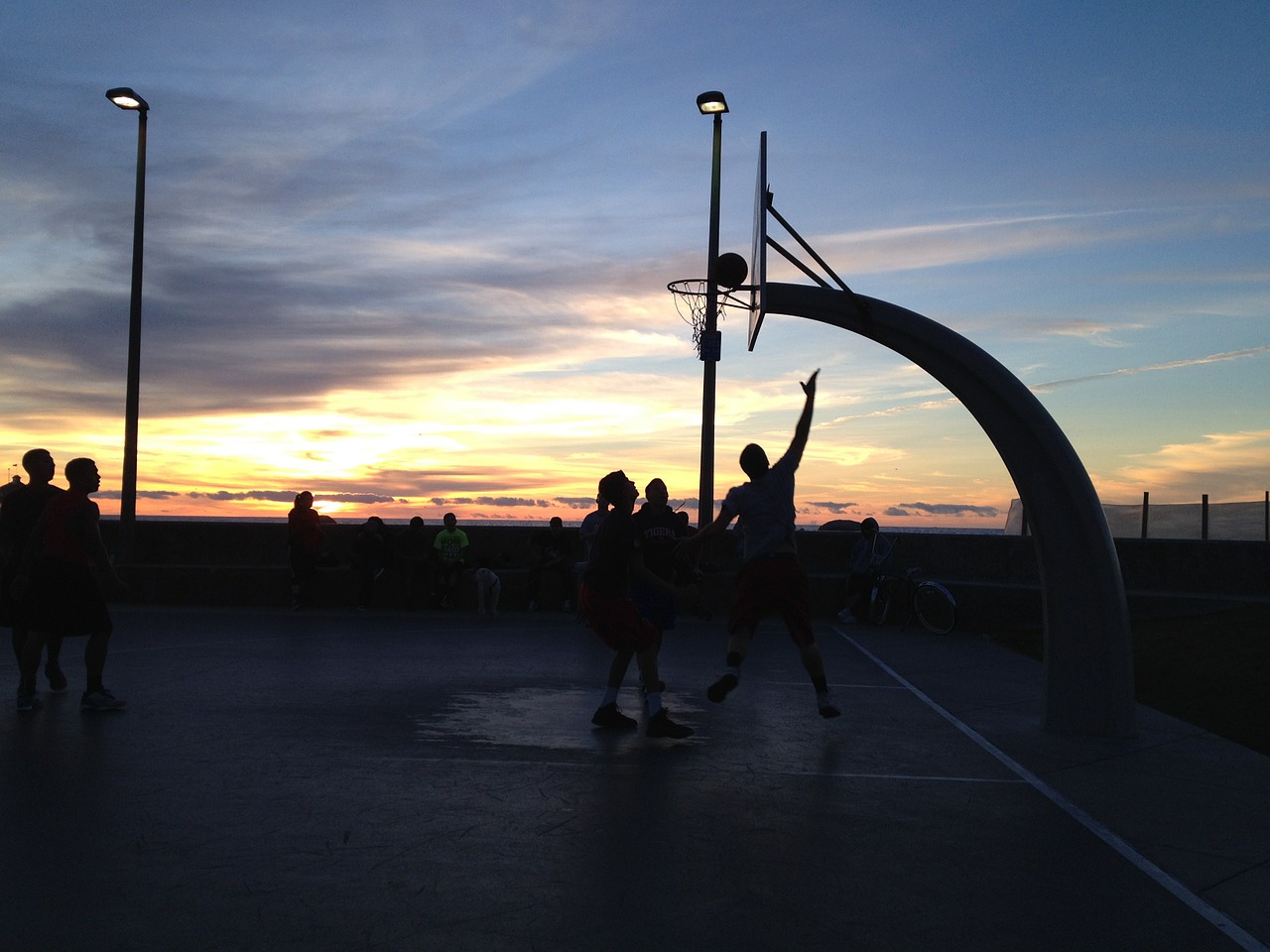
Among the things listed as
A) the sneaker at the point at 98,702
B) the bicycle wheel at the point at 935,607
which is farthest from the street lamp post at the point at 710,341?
the sneaker at the point at 98,702

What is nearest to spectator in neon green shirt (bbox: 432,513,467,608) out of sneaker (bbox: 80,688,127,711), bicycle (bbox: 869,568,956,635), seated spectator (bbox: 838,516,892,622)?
seated spectator (bbox: 838,516,892,622)

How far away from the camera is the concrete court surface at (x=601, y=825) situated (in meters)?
4.09

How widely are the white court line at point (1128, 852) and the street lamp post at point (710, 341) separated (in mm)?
→ 11088

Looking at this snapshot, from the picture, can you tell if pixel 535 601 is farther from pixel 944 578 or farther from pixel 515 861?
pixel 515 861

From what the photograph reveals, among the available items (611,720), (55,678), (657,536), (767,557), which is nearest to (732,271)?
(657,536)

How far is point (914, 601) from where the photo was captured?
17.3m

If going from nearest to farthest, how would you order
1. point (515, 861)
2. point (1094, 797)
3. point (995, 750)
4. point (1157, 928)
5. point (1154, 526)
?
point (1157, 928)
point (515, 861)
point (1094, 797)
point (995, 750)
point (1154, 526)

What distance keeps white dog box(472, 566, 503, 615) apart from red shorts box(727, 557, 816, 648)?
1154 cm

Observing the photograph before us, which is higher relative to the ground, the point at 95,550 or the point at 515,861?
the point at 95,550

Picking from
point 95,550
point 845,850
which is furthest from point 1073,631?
point 95,550

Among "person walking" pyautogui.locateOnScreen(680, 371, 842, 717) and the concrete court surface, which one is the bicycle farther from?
"person walking" pyautogui.locateOnScreen(680, 371, 842, 717)

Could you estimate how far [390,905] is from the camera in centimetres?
422

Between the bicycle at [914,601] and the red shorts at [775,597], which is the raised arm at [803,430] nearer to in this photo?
the red shorts at [775,597]

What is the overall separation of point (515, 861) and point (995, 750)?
4.08 m
